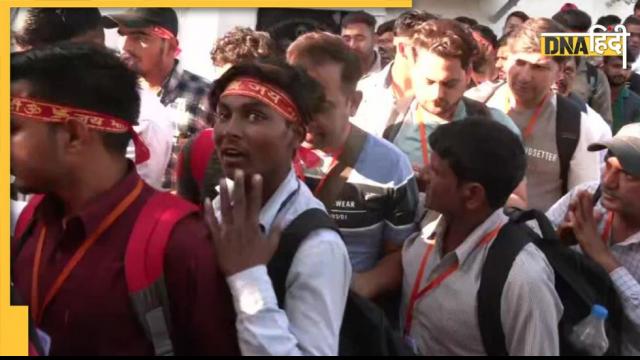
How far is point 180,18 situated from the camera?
349 cm

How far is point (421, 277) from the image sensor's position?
2.34 meters

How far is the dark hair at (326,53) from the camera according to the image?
8.98ft

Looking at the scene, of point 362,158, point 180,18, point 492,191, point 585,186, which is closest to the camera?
point 492,191

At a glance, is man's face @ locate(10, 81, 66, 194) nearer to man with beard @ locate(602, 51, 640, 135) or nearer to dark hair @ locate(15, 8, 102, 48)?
dark hair @ locate(15, 8, 102, 48)

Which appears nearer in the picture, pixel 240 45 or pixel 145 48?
pixel 240 45

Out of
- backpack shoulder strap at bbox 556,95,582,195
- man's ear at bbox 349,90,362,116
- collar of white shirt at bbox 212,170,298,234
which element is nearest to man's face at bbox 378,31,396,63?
backpack shoulder strap at bbox 556,95,582,195

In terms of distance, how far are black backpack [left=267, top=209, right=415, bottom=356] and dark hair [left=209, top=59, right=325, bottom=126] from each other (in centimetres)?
32

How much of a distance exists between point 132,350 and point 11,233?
0.49 meters

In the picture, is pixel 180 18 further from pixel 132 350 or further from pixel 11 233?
pixel 132 350

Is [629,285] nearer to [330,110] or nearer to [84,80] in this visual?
[330,110]

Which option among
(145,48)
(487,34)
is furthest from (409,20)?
(145,48)

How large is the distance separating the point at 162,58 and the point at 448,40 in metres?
1.32

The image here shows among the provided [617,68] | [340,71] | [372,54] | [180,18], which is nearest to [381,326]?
[340,71]

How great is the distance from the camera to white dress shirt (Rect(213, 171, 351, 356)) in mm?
1610
